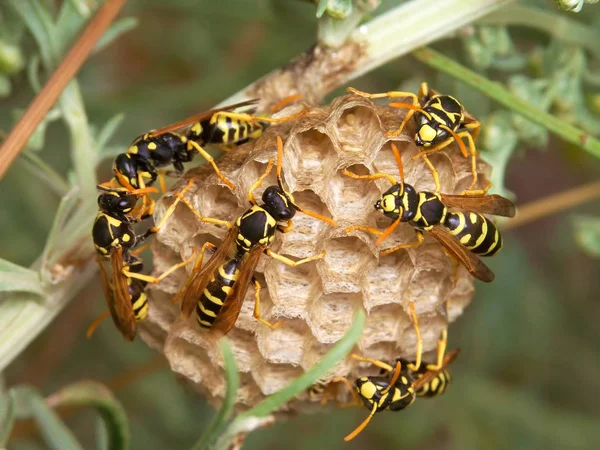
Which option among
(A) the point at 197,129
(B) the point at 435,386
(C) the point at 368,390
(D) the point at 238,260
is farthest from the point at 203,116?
(B) the point at 435,386

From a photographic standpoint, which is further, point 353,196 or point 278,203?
point 353,196

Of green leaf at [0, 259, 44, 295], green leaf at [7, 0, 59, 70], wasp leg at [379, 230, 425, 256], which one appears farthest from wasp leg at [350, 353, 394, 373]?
green leaf at [7, 0, 59, 70]

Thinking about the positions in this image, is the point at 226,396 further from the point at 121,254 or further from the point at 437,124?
the point at 437,124

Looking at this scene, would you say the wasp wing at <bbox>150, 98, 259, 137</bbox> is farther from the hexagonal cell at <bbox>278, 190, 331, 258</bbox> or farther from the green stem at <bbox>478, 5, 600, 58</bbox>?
the green stem at <bbox>478, 5, 600, 58</bbox>

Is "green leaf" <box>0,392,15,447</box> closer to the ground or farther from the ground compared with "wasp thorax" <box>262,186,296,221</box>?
closer to the ground

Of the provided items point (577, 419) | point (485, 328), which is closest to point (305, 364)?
point (485, 328)

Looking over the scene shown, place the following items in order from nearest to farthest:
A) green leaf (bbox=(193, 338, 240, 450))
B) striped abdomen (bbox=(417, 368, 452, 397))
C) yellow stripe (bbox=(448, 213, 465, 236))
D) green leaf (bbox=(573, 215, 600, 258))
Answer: green leaf (bbox=(193, 338, 240, 450))
yellow stripe (bbox=(448, 213, 465, 236))
striped abdomen (bbox=(417, 368, 452, 397))
green leaf (bbox=(573, 215, 600, 258))
